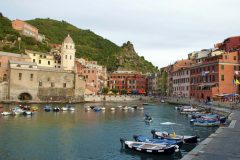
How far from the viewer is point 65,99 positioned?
346 feet

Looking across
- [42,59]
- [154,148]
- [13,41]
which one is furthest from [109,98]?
[154,148]

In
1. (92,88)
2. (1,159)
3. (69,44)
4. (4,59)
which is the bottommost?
(1,159)

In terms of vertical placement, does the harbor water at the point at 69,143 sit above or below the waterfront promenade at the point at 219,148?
below

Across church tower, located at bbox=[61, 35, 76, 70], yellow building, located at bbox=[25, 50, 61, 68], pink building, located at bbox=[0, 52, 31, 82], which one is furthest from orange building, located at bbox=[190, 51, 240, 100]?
pink building, located at bbox=[0, 52, 31, 82]

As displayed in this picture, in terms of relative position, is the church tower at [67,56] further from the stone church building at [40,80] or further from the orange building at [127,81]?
the orange building at [127,81]

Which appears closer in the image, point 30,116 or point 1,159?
point 1,159

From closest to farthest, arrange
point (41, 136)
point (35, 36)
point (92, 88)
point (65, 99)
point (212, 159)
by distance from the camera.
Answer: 1. point (212, 159)
2. point (41, 136)
3. point (65, 99)
4. point (92, 88)
5. point (35, 36)

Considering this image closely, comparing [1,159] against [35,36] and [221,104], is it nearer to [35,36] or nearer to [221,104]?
[221,104]

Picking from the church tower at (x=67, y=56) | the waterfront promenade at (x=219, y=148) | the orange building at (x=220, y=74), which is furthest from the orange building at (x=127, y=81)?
the waterfront promenade at (x=219, y=148)

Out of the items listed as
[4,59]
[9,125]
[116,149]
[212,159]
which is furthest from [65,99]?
[212,159]

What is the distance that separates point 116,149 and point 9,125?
22.0 metres

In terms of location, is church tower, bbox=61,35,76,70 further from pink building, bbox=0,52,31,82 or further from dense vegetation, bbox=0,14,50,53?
pink building, bbox=0,52,31,82

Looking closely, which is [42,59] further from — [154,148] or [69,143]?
[154,148]

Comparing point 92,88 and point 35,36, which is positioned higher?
point 35,36
